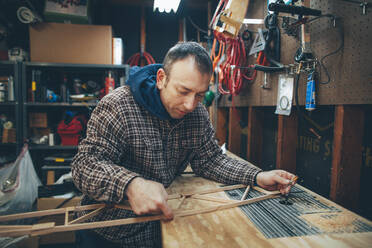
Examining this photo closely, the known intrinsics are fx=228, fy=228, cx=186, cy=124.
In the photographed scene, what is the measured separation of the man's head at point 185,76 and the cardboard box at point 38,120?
277cm

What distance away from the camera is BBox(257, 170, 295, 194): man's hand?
1.16m

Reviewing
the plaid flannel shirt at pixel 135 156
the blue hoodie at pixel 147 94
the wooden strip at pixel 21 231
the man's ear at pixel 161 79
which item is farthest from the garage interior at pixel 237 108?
the man's ear at pixel 161 79

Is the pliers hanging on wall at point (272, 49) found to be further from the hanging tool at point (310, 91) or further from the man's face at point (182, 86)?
the man's face at point (182, 86)

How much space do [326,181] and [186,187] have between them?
0.99 meters

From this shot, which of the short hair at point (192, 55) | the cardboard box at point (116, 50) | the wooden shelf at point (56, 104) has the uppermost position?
the cardboard box at point (116, 50)

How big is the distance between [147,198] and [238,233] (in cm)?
35

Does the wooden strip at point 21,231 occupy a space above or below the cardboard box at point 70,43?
below

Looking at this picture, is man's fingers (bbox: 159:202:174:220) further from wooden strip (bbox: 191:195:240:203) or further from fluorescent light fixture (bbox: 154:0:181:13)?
fluorescent light fixture (bbox: 154:0:181:13)

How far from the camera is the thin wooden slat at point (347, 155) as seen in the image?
Answer: 1156mm

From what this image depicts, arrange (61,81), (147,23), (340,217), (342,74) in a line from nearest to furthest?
1. (340,217)
2. (342,74)
3. (61,81)
4. (147,23)

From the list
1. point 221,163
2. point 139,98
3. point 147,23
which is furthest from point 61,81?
point 221,163

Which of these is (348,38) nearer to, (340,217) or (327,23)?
(327,23)

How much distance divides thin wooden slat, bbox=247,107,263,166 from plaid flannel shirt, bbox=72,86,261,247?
0.91 meters

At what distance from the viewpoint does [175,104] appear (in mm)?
1193
